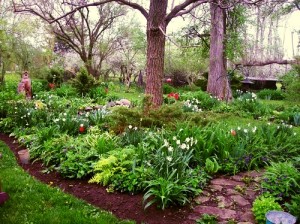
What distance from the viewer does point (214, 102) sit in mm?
11930

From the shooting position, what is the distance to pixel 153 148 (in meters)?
4.95

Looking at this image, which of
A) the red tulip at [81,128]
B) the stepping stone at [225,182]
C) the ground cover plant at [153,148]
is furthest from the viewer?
the red tulip at [81,128]

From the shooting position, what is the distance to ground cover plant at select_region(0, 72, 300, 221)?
4.15m

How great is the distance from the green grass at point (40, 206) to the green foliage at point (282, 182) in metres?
1.86

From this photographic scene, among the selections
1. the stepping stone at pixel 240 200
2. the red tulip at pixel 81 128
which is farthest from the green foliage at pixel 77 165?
the stepping stone at pixel 240 200

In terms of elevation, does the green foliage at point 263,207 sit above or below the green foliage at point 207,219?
above

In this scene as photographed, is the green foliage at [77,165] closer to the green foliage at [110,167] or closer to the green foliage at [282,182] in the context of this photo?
the green foliage at [110,167]

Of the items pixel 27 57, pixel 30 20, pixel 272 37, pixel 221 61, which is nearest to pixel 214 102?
pixel 221 61

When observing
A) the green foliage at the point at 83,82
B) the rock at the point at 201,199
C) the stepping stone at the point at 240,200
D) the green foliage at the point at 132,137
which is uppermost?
the green foliage at the point at 83,82

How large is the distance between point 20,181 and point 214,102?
862 cm

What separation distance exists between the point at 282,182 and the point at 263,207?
23.4 inches

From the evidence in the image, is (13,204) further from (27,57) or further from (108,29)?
(108,29)

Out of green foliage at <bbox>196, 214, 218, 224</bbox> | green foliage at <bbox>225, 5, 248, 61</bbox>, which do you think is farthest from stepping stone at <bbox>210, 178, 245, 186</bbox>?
green foliage at <bbox>225, 5, 248, 61</bbox>

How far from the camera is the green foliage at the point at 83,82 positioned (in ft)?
43.5
